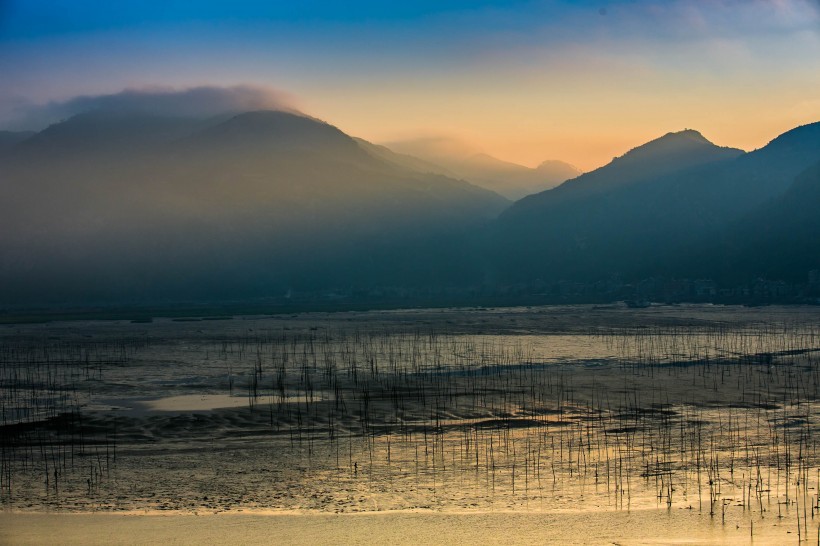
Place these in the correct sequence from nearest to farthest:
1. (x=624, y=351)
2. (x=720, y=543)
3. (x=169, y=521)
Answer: (x=720, y=543), (x=169, y=521), (x=624, y=351)

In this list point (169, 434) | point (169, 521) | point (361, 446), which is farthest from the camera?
point (169, 434)

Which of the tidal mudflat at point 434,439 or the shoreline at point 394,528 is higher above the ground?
the tidal mudflat at point 434,439

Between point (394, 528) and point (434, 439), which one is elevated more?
point (434, 439)

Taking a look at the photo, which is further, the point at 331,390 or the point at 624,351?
the point at 624,351

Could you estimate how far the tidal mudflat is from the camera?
23.2 m

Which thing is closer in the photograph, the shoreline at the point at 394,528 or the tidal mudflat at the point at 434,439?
the shoreline at the point at 394,528

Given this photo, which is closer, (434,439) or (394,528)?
(394,528)

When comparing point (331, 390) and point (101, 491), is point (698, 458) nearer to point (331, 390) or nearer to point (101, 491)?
point (101, 491)

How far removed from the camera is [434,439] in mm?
32375

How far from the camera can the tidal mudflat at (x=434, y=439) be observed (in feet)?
76.0

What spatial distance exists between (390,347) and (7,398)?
35130 millimetres

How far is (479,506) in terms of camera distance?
23.4 meters

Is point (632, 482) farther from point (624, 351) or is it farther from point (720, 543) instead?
point (624, 351)

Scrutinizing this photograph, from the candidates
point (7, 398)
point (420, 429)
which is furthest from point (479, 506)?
point (7, 398)
